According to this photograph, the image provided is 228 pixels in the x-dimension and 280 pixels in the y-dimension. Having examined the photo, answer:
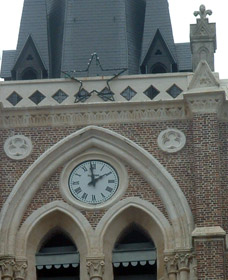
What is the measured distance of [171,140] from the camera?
38.7 meters

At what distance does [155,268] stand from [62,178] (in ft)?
9.08

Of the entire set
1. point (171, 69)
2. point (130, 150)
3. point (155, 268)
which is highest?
point (171, 69)

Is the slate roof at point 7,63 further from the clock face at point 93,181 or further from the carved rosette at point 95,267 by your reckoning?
the carved rosette at point 95,267

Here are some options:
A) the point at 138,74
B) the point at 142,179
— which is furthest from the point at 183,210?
the point at 138,74

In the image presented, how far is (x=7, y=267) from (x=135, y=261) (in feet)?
8.94

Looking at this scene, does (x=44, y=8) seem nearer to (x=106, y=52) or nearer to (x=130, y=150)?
(x=106, y=52)

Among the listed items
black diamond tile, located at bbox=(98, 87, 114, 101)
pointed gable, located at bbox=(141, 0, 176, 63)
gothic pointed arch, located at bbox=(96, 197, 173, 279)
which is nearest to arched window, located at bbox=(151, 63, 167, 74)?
pointed gable, located at bbox=(141, 0, 176, 63)

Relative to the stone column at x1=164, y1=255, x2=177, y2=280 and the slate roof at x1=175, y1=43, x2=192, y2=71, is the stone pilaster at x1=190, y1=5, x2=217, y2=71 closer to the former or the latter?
the slate roof at x1=175, y1=43, x2=192, y2=71

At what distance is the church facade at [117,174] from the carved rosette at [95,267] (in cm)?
2

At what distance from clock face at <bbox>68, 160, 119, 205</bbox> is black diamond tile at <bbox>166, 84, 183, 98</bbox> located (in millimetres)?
2204

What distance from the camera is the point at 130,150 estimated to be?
3862 cm

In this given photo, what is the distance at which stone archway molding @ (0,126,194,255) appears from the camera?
3781 cm

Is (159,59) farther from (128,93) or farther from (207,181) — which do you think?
(207,181)

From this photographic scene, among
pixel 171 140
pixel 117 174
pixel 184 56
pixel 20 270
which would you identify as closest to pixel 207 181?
pixel 171 140
